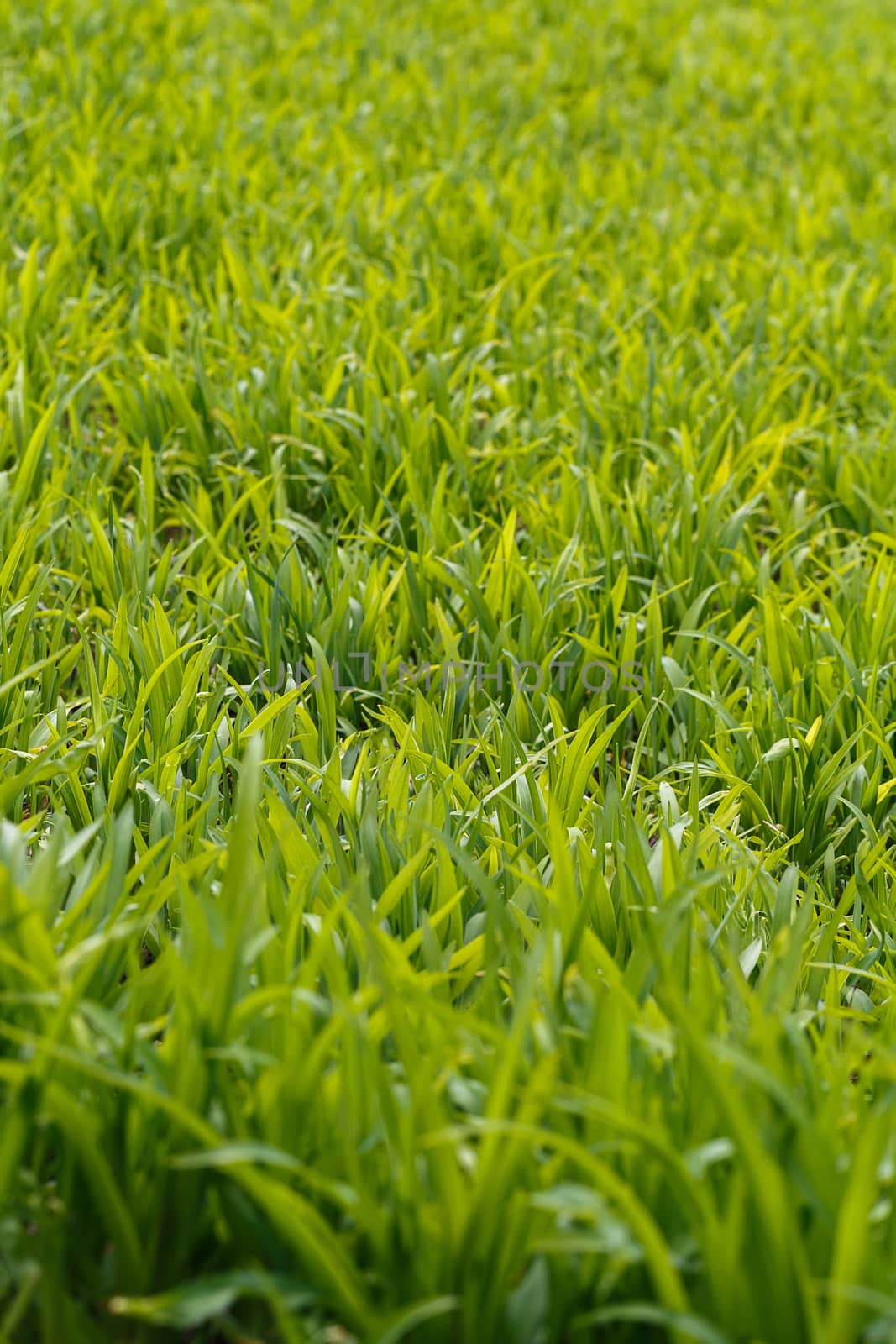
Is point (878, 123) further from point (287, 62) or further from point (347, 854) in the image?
point (347, 854)

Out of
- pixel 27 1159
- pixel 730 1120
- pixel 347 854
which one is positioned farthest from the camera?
pixel 347 854

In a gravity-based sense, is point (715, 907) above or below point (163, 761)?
below

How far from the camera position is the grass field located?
0.94 m

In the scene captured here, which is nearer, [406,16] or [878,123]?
[878,123]

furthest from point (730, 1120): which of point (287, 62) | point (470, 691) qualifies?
point (287, 62)

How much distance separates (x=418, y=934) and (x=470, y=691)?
2.62ft

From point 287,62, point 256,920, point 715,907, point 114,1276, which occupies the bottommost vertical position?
point 715,907

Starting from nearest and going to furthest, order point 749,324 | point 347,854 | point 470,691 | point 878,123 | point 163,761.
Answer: point 347,854, point 163,761, point 470,691, point 749,324, point 878,123

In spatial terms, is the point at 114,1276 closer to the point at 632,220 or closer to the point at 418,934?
the point at 418,934

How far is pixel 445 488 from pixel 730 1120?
6.25ft

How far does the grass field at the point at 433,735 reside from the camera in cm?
94

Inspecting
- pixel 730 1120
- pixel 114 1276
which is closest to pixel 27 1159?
pixel 114 1276

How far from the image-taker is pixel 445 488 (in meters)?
2.65

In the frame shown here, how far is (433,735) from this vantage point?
5.82 feet
